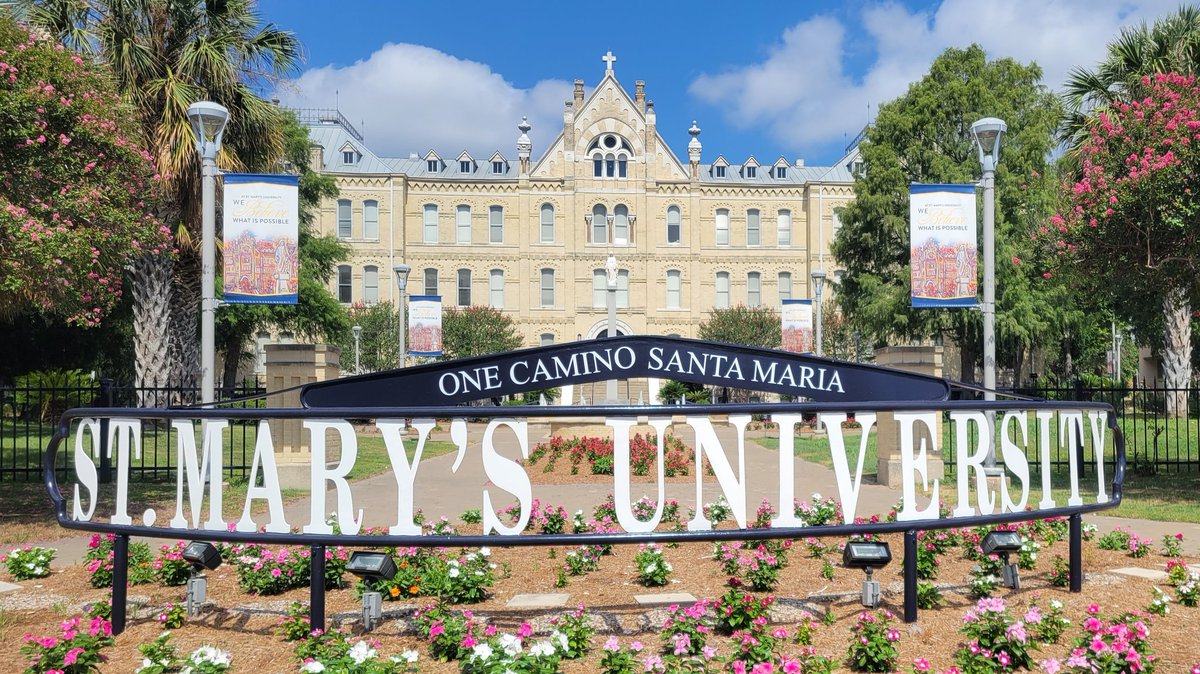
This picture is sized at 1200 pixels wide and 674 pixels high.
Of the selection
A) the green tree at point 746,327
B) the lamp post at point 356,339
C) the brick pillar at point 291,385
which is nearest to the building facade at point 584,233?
the green tree at point 746,327

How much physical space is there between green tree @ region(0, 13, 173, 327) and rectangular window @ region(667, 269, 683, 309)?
39.3 m

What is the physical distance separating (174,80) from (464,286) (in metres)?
33.9

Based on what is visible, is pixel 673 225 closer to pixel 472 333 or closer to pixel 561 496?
pixel 472 333

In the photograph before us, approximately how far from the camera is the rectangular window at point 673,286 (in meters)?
48.8

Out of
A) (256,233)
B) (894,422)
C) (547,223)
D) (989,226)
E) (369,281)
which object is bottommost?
(894,422)

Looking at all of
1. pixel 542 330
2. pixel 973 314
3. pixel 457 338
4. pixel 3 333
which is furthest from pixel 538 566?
pixel 542 330

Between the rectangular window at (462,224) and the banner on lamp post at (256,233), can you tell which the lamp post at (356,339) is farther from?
the banner on lamp post at (256,233)

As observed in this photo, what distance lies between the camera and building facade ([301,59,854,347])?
48.0 m

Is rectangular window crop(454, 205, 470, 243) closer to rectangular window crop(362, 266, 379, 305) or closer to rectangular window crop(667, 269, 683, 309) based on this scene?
rectangular window crop(362, 266, 379, 305)

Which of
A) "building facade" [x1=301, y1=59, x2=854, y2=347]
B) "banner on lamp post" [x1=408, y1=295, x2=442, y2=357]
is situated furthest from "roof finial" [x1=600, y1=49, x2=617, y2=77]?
"banner on lamp post" [x1=408, y1=295, x2=442, y2=357]

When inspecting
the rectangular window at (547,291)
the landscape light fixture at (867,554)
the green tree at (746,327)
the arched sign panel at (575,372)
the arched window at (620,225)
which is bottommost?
the landscape light fixture at (867,554)

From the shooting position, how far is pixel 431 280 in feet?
160

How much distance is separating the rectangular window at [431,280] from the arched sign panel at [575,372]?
145ft

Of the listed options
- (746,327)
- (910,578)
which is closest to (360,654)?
(910,578)
